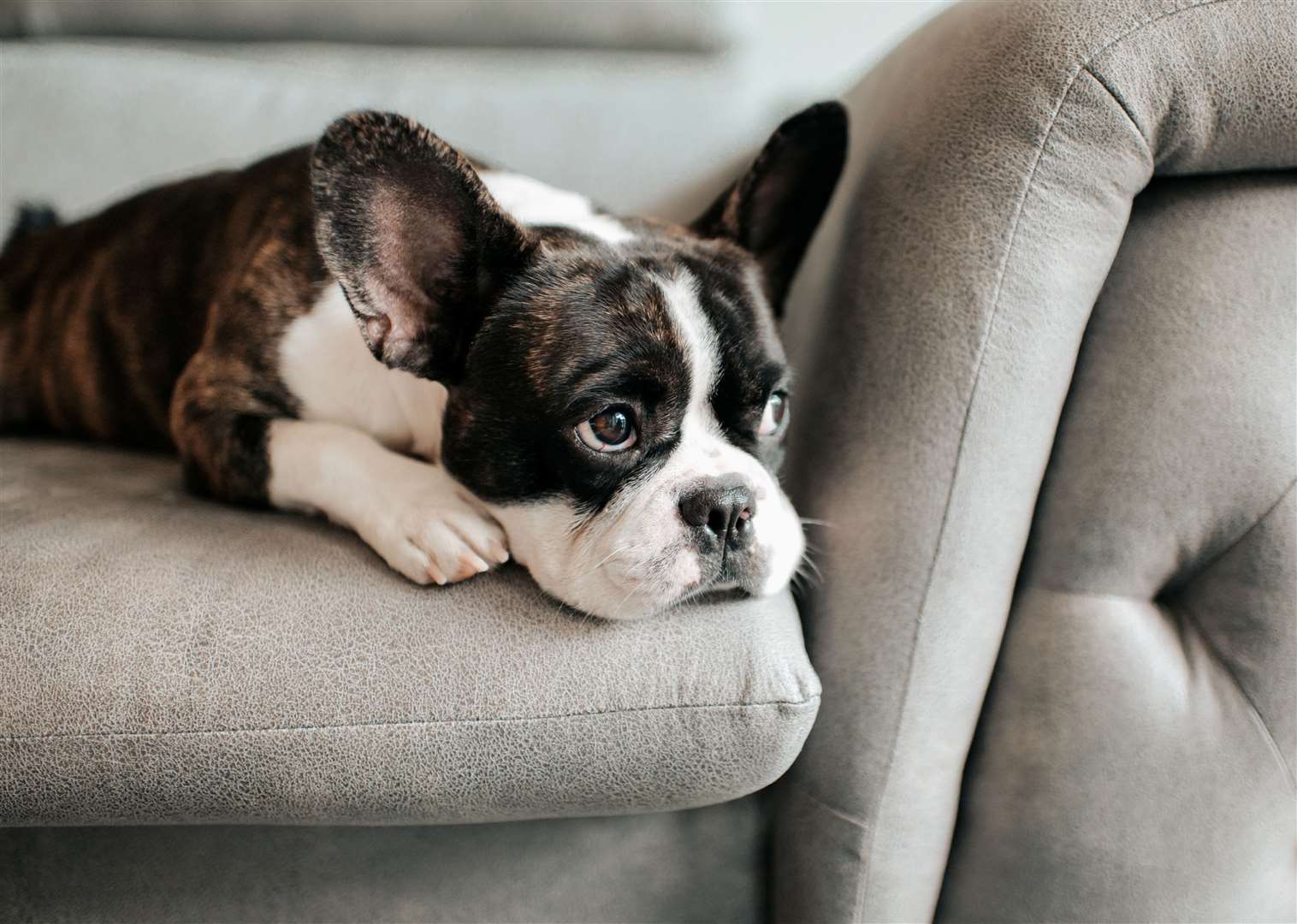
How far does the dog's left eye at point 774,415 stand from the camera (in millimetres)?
1271

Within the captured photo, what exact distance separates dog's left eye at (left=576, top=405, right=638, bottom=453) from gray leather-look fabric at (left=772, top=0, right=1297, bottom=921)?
0.34m

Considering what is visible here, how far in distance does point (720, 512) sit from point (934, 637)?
0.33 meters

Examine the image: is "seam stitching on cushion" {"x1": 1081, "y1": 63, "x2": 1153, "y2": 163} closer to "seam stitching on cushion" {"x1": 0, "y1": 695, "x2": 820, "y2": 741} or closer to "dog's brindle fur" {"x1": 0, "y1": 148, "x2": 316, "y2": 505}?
"seam stitching on cushion" {"x1": 0, "y1": 695, "x2": 820, "y2": 741}

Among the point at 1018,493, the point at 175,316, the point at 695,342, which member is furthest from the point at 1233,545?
the point at 175,316

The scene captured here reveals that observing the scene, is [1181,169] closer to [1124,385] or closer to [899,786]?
[1124,385]

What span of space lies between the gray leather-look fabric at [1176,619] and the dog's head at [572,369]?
0.38m

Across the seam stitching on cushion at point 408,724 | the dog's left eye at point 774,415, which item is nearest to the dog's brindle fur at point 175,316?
the seam stitching on cushion at point 408,724

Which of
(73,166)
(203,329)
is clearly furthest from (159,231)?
(73,166)

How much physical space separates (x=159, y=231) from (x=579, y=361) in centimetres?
116

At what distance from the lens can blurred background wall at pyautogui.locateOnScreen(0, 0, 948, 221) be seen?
6.98ft

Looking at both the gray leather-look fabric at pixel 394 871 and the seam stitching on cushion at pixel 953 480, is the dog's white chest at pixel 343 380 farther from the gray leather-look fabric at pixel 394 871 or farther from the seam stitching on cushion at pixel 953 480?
the seam stitching on cushion at pixel 953 480

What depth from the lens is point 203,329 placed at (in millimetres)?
1641

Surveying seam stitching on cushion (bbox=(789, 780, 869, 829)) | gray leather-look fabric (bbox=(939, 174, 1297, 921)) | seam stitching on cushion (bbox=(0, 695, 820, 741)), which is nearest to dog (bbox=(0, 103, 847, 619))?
seam stitching on cushion (bbox=(0, 695, 820, 741))

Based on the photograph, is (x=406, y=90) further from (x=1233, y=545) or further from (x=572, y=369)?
(x=1233, y=545)
